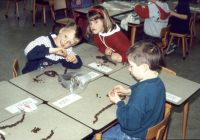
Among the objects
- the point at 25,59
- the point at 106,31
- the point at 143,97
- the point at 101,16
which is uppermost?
the point at 101,16

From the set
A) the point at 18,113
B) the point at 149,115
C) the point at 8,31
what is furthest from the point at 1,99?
the point at 8,31

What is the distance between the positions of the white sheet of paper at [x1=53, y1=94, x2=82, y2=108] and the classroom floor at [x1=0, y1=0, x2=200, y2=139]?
1287 mm

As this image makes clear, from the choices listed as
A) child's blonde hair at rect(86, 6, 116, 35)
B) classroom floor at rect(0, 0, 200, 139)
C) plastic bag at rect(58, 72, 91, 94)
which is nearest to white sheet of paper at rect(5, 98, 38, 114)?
plastic bag at rect(58, 72, 91, 94)

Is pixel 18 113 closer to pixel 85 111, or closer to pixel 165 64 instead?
pixel 85 111

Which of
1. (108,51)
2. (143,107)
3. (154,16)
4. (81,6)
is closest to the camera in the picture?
(143,107)

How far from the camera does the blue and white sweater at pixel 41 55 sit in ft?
6.72

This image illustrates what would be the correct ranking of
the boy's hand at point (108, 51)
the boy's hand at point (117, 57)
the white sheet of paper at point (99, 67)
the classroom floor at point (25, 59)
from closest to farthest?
the white sheet of paper at point (99, 67) → the boy's hand at point (117, 57) → the boy's hand at point (108, 51) → the classroom floor at point (25, 59)

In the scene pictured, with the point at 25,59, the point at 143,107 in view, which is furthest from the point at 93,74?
the point at 25,59

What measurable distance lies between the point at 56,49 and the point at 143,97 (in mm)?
988

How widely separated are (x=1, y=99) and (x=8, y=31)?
13.6 ft

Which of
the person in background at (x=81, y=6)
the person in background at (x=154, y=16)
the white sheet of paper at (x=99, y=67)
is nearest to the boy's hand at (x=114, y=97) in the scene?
the white sheet of paper at (x=99, y=67)

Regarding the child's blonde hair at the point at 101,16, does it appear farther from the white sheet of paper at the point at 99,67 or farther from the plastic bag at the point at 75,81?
the plastic bag at the point at 75,81

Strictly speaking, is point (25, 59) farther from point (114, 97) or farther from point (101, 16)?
point (114, 97)

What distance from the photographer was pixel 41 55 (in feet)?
6.64
